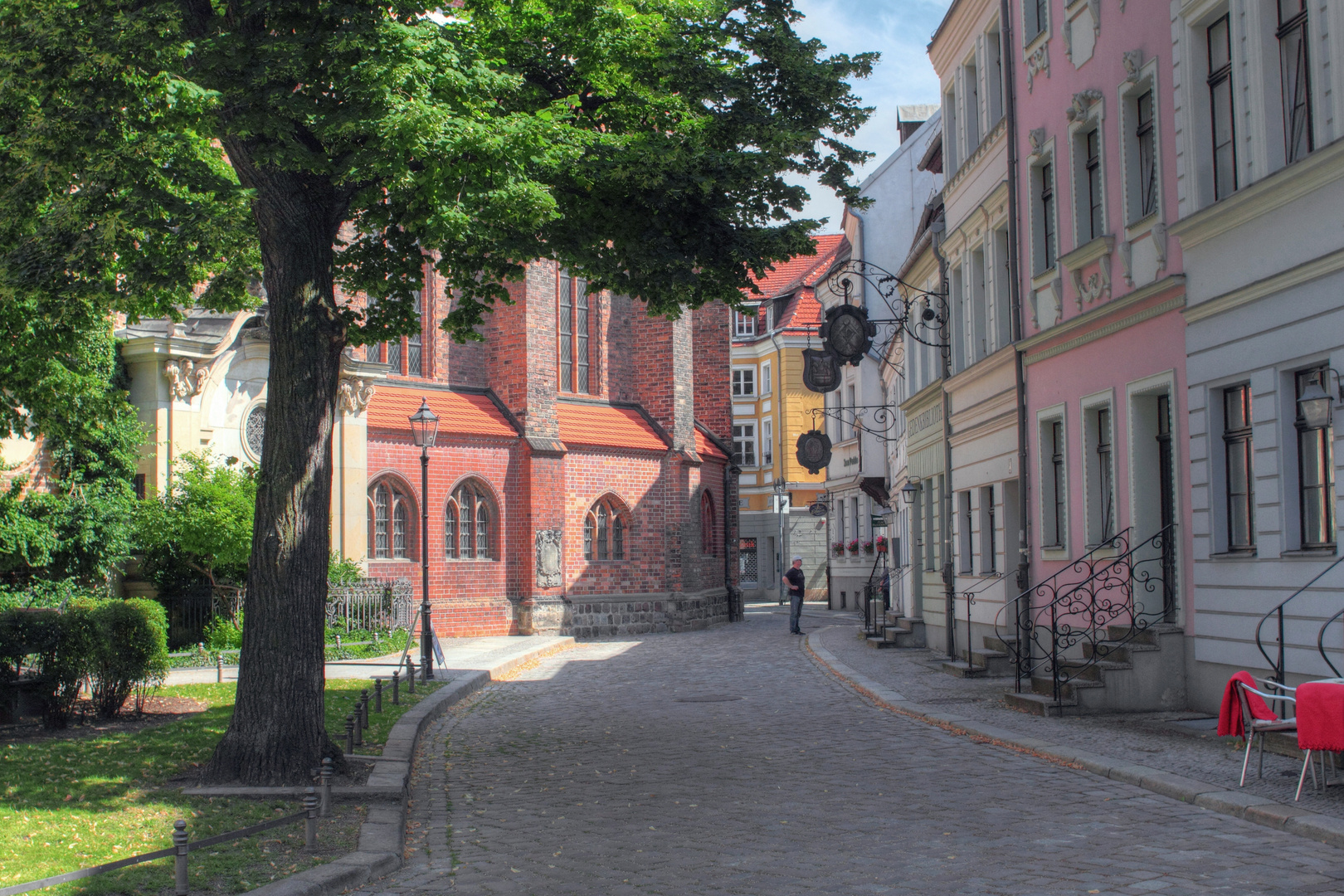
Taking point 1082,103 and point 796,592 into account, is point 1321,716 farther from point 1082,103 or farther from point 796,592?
point 796,592

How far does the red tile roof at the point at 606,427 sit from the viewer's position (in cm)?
3397

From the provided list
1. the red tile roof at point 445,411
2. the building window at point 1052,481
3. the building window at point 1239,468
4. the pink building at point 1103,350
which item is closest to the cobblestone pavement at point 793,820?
the pink building at point 1103,350

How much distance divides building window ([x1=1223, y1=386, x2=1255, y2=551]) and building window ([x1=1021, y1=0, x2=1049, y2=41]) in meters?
7.05

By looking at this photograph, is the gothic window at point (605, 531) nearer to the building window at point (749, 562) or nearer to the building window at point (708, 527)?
the building window at point (708, 527)

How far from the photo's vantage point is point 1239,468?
12.2m

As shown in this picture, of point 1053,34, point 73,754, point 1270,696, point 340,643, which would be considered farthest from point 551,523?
point 1270,696

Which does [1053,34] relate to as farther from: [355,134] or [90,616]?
[90,616]

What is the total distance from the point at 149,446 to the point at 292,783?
625 inches

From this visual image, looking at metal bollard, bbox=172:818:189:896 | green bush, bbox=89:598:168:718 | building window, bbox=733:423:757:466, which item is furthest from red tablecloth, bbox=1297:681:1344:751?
building window, bbox=733:423:757:466

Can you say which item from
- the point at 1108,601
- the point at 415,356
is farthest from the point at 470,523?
the point at 1108,601

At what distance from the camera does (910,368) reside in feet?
88.5

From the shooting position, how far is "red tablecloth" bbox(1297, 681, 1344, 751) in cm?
779

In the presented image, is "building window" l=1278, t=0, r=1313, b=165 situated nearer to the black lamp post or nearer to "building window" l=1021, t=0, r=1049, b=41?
"building window" l=1021, t=0, r=1049, b=41

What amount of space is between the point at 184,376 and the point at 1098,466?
1681 cm
